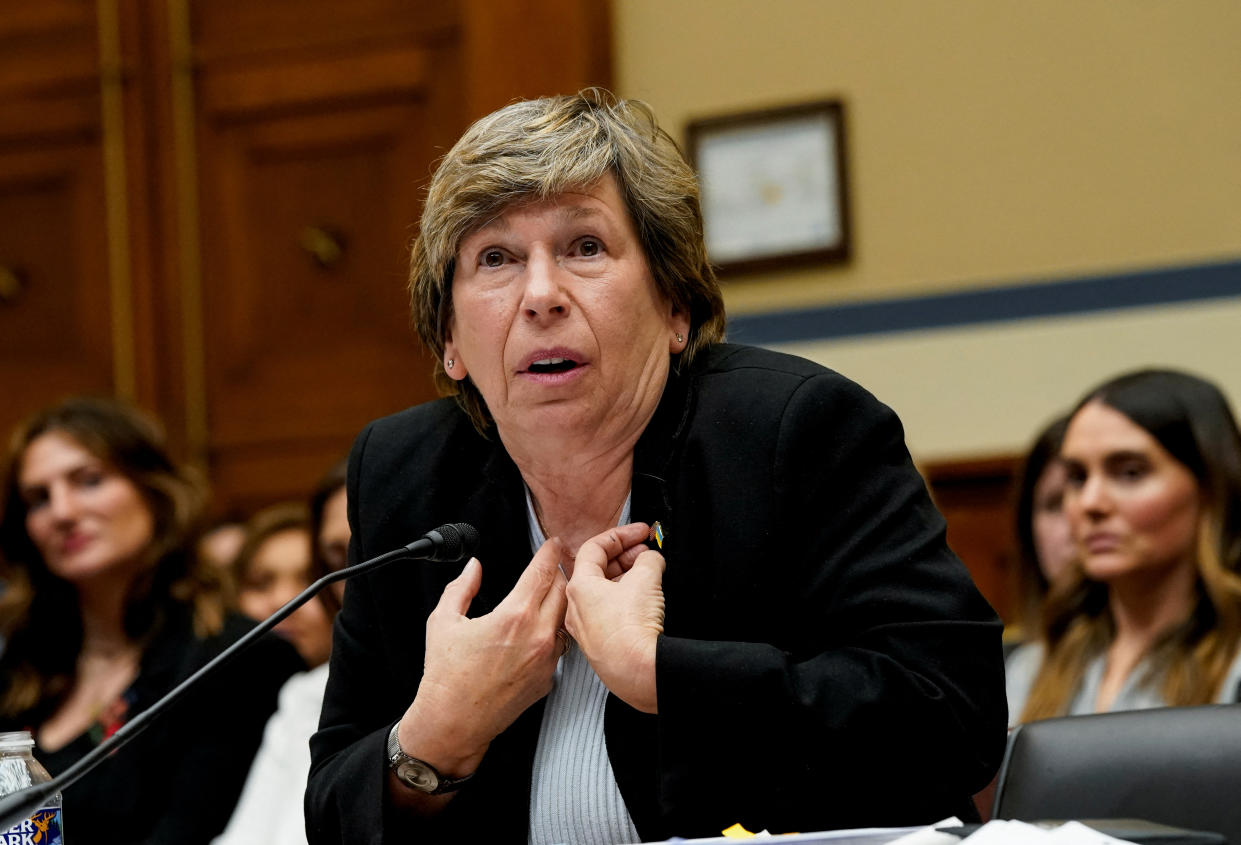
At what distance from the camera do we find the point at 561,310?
1.59 m

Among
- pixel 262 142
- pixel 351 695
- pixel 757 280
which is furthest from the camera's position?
pixel 262 142

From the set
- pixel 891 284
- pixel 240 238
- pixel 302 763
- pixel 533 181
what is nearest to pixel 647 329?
pixel 533 181

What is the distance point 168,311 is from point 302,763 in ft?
7.82

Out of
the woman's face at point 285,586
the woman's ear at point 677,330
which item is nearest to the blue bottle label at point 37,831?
the woman's ear at point 677,330

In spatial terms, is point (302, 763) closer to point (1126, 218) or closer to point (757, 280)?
point (757, 280)

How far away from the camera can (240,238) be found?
4711mm

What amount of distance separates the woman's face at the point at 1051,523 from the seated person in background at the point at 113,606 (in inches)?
60.8

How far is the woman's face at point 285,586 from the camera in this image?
3.35 metres

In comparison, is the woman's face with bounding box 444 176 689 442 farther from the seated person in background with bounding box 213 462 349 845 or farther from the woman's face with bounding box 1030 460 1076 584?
the woman's face with bounding box 1030 460 1076 584

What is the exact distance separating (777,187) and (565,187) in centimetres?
254

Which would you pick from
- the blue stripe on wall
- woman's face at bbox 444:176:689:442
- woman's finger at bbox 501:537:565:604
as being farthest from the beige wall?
woman's finger at bbox 501:537:565:604

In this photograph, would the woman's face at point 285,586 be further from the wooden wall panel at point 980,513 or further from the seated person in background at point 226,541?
the wooden wall panel at point 980,513

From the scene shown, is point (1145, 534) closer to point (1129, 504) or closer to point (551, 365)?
point (1129, 504)

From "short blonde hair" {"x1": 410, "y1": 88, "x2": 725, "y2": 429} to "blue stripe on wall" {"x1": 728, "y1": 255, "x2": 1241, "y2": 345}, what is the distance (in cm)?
201
